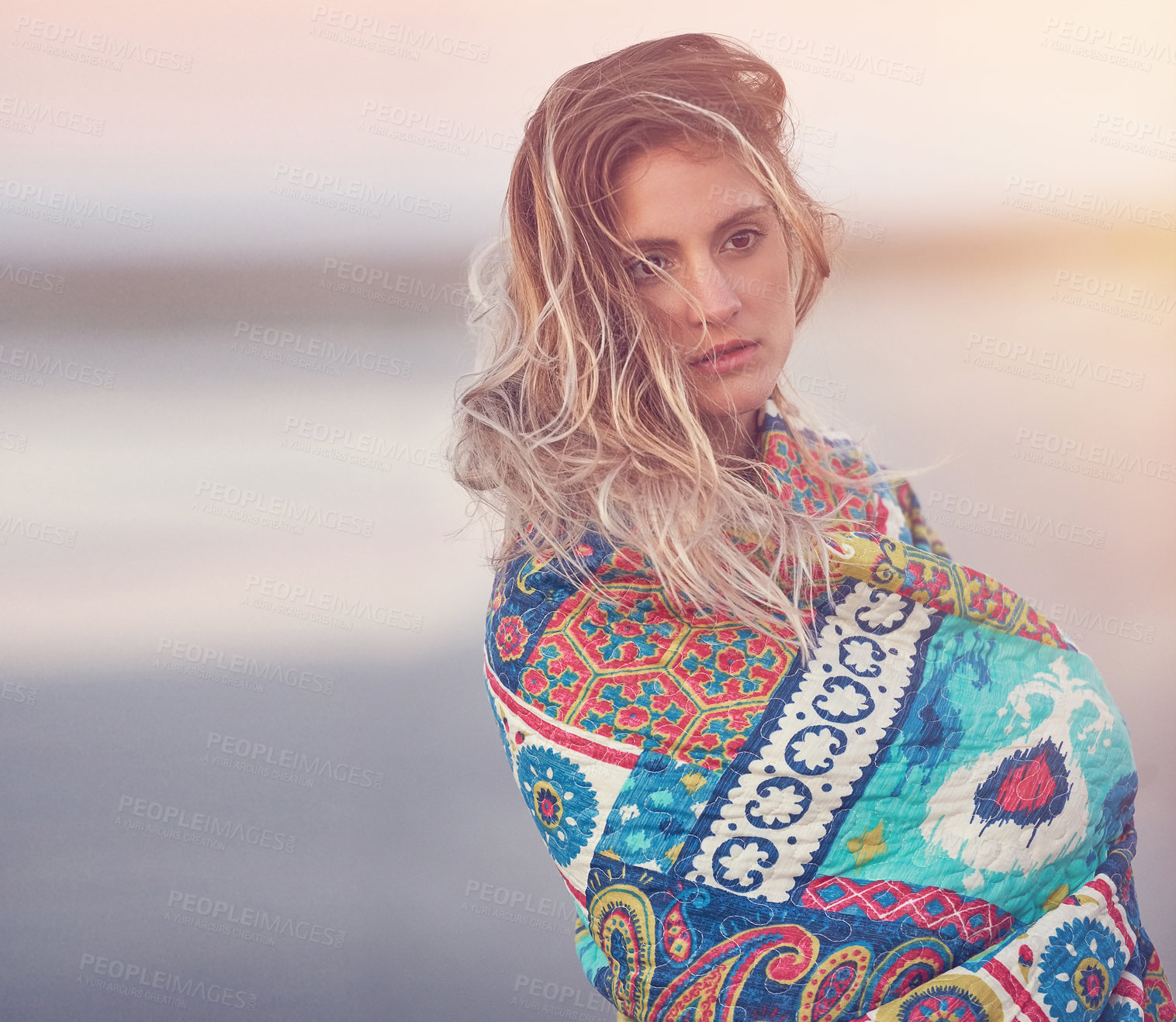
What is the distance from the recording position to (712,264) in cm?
81

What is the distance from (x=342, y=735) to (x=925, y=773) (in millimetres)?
888

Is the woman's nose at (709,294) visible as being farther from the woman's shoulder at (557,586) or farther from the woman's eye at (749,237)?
the woman's shoulder at (557,586)

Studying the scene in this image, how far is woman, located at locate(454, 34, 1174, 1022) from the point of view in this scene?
2.34 feet

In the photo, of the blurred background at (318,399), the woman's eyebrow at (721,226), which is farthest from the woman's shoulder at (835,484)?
the blurred background at (318,399)

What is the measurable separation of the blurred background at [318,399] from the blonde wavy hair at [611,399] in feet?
1.76

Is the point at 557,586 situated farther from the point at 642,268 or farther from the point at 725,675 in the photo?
the point at 642,268

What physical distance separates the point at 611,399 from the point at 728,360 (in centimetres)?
12

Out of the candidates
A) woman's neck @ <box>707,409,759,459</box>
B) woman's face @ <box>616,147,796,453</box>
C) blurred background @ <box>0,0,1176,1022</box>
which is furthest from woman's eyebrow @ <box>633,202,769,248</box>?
blurred background @ <box>0,0,1176,1022</box>

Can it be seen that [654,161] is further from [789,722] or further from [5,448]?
[5,448]

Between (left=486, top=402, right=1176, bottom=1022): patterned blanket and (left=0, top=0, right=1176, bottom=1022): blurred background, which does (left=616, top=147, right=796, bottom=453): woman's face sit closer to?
(left=486, top=402, right=1176, bottom=1022): patterned blanket

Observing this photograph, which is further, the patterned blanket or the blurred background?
the blurred background

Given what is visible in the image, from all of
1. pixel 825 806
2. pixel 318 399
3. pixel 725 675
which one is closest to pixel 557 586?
pixel 725 675

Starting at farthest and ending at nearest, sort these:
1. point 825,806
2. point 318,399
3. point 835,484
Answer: point 318,399 → point 835,484 → point 825,806

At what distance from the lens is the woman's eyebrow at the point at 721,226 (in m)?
0.80
